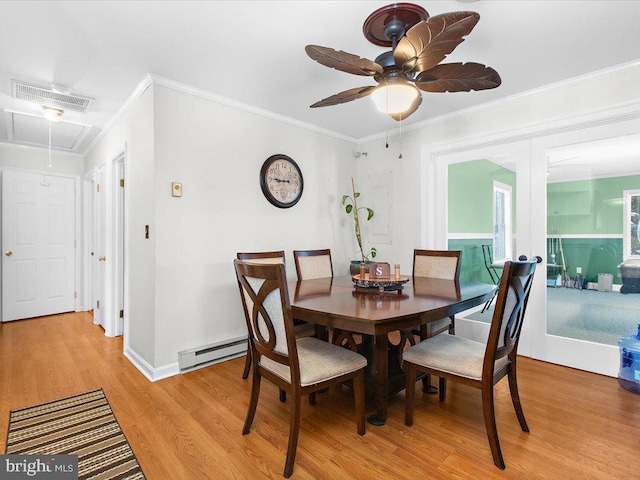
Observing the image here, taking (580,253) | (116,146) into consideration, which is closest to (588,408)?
(580,253)

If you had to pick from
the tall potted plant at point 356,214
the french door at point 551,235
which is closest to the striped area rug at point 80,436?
the tall potted plant at point 356,214

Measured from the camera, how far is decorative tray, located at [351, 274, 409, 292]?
219 cm

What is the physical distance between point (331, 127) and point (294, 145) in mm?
572

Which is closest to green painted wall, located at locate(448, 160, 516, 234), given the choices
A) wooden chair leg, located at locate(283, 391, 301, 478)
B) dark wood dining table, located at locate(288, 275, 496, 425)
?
dark wood dining table, located at locate(288, 275, 496, 425)

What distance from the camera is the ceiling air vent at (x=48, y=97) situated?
277 centimetres

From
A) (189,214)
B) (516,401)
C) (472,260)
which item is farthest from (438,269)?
(189,214)

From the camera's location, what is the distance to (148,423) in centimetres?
198

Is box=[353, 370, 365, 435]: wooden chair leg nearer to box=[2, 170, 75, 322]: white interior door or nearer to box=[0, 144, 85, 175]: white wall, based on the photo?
box=[2, 170, 75, 322]: white interior door

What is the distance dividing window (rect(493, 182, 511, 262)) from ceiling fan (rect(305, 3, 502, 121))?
164 centimetres

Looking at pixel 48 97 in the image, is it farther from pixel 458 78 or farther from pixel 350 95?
pixel 458 78

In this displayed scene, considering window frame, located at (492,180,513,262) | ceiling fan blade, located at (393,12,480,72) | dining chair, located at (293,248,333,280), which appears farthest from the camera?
window frame, located at (492,180,513,262)

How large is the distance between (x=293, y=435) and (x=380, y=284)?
3.41 ft

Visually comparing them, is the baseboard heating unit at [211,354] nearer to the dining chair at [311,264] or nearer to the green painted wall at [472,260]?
the dining chair at [311,264]

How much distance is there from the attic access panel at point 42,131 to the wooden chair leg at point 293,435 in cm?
389
